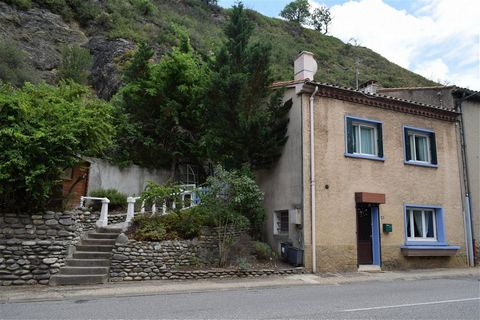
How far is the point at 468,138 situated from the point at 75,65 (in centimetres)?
2712

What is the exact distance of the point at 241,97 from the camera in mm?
14430

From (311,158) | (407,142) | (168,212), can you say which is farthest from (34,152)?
(407,142)

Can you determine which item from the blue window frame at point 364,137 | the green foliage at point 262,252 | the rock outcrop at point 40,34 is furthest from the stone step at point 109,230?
the rock outcrop at point 40,34

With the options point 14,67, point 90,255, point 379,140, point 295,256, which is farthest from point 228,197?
point 14,67

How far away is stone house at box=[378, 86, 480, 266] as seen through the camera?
16766 mm

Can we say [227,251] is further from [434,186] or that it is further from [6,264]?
[434,186]

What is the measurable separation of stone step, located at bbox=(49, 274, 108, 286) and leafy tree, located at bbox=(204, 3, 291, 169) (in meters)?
6.49

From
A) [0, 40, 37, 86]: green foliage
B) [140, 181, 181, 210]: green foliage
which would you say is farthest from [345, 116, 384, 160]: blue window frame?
[0, 40, 37, 86]: green foliage

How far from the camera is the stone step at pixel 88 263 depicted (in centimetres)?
1098

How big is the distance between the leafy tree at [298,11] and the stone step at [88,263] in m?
70.7

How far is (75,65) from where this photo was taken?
99.1 feet

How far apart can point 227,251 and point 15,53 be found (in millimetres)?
24024

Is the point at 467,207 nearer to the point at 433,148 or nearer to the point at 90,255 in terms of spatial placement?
the point at 433,148

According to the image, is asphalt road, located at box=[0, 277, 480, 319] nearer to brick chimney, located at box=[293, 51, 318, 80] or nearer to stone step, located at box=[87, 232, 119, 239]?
stone step, located at box=[87, 232, 119, 239]
